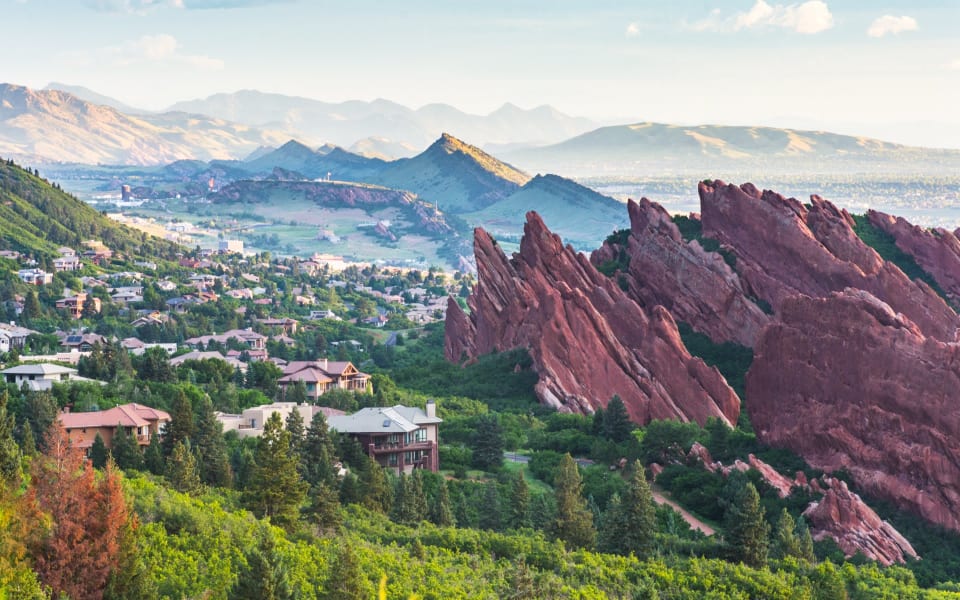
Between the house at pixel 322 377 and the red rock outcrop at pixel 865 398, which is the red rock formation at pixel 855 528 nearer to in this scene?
the red rock outcrop at pixel 865 398

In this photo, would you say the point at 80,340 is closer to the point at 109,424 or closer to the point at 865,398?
the point at 109,424

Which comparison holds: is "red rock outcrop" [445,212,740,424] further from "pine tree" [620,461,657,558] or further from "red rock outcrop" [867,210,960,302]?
"pine tree" [620,461,657,558]

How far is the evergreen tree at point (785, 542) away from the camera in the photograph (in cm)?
5647

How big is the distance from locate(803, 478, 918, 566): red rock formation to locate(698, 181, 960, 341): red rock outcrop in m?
26.7

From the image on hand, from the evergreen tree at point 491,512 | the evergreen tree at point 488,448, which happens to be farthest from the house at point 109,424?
the evergreen tree at point 491,512

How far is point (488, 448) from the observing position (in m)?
72.4

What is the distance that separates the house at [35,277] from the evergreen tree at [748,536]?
355 feet

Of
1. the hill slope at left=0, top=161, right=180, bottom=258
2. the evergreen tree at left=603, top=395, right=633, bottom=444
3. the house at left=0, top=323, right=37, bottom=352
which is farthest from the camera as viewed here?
the hill slope at left=0, top=161, right=180, bottom=258

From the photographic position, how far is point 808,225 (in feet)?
330

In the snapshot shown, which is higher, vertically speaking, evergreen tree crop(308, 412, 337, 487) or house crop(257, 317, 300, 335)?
evergreen tree crop(308, 412, 337, 487)

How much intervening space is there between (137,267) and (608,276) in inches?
3553

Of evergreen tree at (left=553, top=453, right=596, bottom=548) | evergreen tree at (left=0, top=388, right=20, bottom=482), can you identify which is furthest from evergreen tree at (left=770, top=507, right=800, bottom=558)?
evergreen tree at (left=0, top=388, right=20, bottom=482)

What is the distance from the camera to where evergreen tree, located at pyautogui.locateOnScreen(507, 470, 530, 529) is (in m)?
60.7

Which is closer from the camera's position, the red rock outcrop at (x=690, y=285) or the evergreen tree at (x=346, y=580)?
the evergreen tree at (x=346, y=580)
